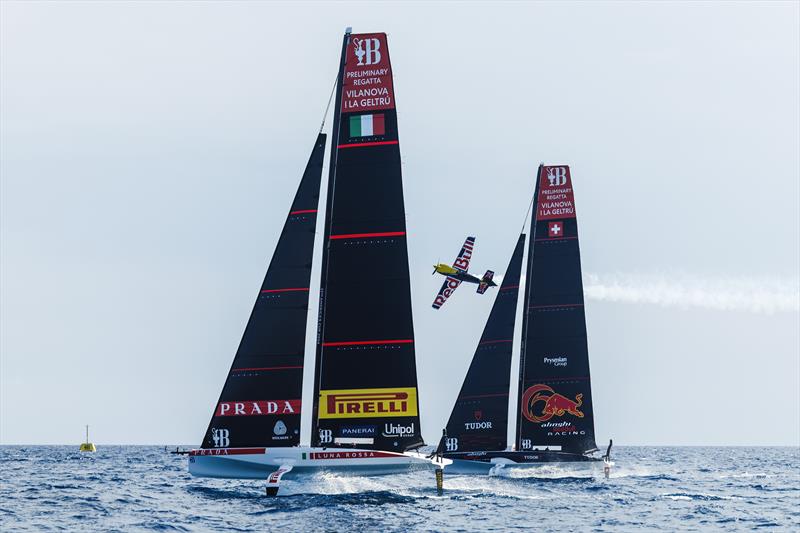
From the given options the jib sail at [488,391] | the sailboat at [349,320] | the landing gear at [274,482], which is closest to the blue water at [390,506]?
the landing gear at [274,482]

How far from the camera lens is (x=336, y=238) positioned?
131 ft

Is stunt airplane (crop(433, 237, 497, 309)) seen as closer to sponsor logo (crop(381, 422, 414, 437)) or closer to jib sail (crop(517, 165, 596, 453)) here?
jib sail (crop(517, 165, 596, 453))

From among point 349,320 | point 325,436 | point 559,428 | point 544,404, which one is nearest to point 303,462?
point 325,436

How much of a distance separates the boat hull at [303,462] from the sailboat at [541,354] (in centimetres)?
1723

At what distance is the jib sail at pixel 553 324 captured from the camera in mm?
56469

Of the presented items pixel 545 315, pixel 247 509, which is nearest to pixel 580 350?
pixel 545 315

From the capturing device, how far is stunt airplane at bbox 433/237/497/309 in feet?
218

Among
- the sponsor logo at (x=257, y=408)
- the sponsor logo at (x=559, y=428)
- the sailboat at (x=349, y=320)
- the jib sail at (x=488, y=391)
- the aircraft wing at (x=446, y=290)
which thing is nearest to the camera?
the sailboat at (x=349, y=320)

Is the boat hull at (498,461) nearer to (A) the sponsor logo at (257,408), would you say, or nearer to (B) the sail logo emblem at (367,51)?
(A) the sponsor logo at (257,408)

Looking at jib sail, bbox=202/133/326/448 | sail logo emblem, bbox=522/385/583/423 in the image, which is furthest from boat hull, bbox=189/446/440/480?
sail logo emblem, bbox=522/385/583/423

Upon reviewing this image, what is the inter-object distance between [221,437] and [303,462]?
293 centimetres

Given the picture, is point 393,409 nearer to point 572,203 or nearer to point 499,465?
point 499,465

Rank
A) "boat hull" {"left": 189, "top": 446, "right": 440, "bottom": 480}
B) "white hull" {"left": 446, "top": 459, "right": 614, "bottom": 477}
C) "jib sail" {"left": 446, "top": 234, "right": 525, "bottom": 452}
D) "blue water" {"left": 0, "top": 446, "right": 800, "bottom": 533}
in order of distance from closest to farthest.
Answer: "blue water" {"left": 0, "top": 446, "right": 800, "bottom": 533}, "boat hull" {"left": 189, "top": 446, "right": 440, "bottom": 480}, "white hull" {"left": 446, "top": 459, "right": 614, "bottom": 477}, "jib sail" {"left": 446, "top": 234, "right": 525, "bottom": 452}

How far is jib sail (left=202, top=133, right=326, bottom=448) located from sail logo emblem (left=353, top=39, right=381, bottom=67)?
18.0 feet
